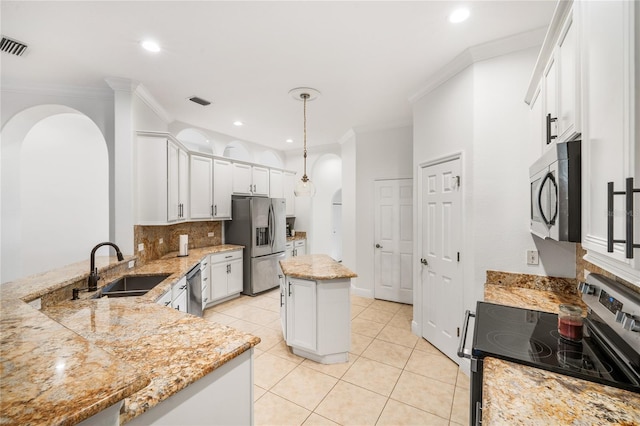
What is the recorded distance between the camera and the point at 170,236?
169 inches

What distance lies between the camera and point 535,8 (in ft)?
6.36

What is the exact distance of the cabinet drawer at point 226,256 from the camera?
432 centimetres

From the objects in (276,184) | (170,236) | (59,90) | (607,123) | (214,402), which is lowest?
(214,402)

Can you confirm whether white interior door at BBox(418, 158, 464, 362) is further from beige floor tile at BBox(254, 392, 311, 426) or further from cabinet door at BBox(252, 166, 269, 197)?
cabinet door at BBox(252, 166, 269, 197)

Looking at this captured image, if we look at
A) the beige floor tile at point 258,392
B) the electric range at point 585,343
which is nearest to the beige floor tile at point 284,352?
the beige floor tile at point 258,392

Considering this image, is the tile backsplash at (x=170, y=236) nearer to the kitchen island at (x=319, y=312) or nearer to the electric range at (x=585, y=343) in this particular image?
the kitchen island at (x=319, y=312)

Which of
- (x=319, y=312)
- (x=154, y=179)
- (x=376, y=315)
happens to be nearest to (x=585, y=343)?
(x=319, y=312)

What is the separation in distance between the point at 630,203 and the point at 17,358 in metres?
1.76

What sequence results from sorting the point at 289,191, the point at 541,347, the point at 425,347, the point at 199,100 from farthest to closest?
the point at 289,191 → the point at 199,100 → the point at 425,347 → the point at 541,347

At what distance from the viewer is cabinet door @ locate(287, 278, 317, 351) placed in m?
2.71

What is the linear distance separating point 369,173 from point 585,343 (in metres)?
3.71

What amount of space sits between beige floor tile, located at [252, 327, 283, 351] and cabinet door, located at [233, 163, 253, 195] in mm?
2524

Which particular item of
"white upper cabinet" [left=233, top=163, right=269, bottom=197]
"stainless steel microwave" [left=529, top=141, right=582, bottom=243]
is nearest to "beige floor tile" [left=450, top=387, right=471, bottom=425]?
"stainless steel microwave" [left=529, top=141, right=582, bottom=243]

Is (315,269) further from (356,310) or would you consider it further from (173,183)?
(173,183)
